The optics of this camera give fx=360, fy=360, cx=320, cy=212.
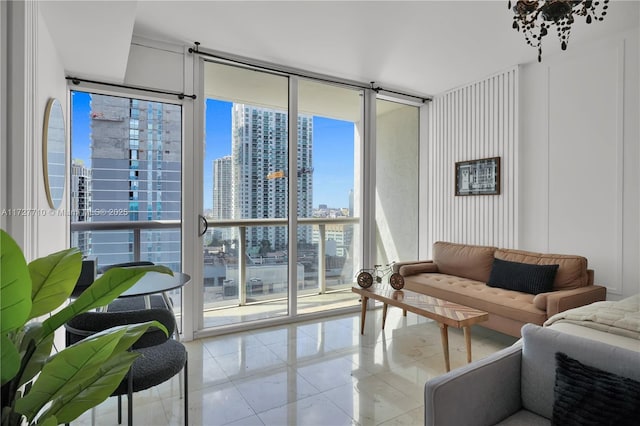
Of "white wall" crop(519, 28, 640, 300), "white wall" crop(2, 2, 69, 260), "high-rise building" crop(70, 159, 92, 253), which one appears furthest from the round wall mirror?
"white wall" crop(519, 28, 640, 300)

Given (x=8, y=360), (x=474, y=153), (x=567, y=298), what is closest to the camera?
(x=8, y=360)

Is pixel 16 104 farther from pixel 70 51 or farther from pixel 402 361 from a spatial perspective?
pixel 402 361

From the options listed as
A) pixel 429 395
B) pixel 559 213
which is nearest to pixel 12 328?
pixel 429 395

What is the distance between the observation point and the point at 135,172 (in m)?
3.33

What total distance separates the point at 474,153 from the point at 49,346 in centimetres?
448

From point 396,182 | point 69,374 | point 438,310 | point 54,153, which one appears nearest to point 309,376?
point 438,310

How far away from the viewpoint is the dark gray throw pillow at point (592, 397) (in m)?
1.20

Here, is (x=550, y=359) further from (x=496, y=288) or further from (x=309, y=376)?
(x=496, y=288)

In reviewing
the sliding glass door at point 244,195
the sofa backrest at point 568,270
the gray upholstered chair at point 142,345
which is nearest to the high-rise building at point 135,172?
the sliding glass door at point 244,195

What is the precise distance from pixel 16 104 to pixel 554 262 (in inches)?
161

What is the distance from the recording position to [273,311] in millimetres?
3990

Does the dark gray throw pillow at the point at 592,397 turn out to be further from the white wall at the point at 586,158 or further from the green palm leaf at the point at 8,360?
the white wall at the point at 586,158

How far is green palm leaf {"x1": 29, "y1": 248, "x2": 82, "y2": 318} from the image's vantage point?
33.3 inches

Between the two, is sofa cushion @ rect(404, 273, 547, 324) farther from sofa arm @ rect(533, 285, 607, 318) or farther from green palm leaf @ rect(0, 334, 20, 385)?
green palm leaf @ rect(0, 334, 20, 385)
